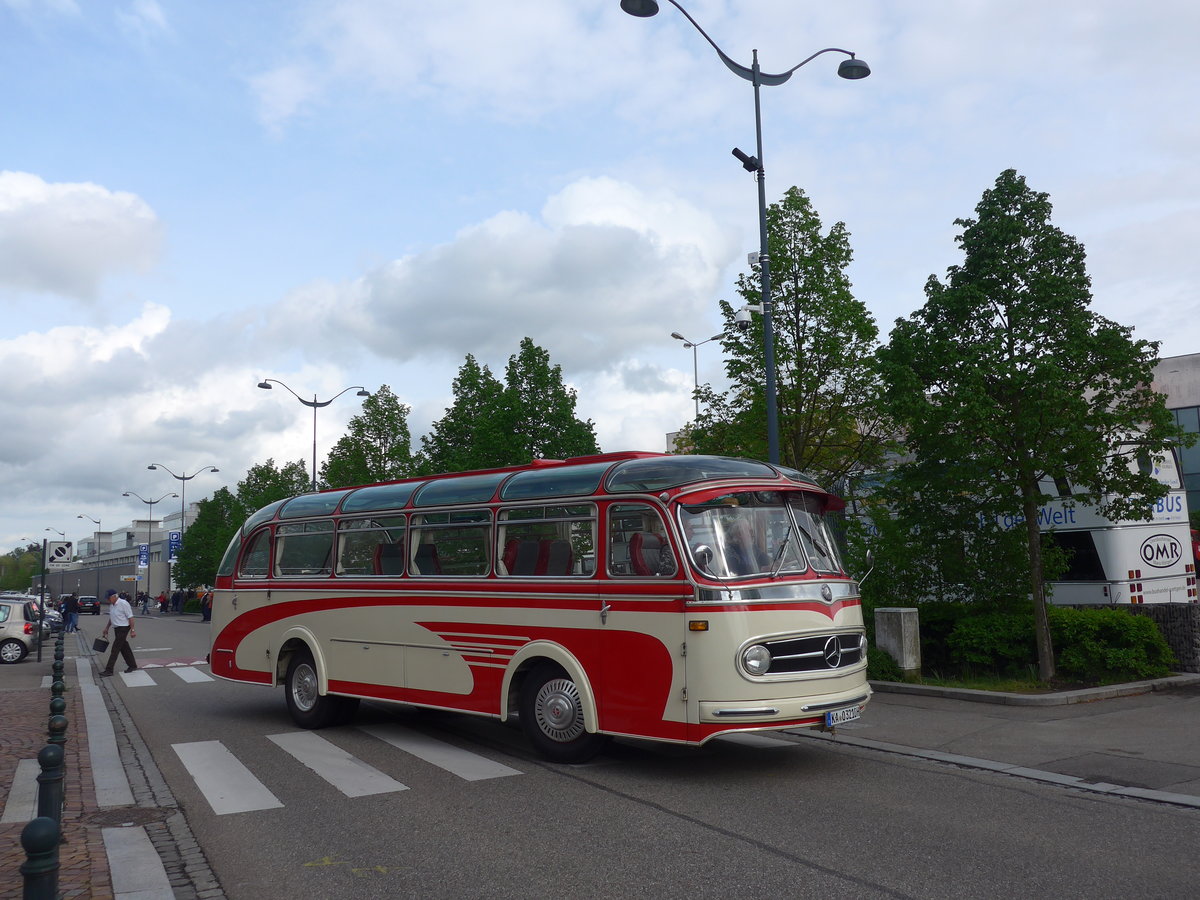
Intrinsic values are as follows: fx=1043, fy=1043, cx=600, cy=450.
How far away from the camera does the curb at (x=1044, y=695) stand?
1277 centimetres

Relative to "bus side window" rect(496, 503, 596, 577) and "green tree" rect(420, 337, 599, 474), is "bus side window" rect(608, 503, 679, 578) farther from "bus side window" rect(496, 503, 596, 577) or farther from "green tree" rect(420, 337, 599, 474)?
"green tree" rect(420, 337, 599, 474)

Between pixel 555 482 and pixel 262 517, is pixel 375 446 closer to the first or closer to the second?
pixel 262 517

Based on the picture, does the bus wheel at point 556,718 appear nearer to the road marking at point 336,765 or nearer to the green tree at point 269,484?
the road marking at point 336,765

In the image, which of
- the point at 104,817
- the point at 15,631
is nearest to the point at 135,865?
the point at 104,817

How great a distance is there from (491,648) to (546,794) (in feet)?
7.41

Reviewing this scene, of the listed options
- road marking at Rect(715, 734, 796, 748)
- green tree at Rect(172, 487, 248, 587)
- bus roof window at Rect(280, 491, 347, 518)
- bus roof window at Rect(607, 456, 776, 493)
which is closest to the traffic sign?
bus roof window at Rect(280, 491, 347, 518)

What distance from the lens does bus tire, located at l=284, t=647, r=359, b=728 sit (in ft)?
41.2

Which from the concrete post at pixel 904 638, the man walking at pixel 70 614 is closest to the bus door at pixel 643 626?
the concrete post at pixel 904 638

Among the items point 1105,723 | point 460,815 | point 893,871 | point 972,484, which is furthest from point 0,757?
point 972,484

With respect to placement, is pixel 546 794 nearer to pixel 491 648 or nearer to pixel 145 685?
pixel 491 648

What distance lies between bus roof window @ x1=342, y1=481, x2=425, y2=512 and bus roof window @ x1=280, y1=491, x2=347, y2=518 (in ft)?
1.05

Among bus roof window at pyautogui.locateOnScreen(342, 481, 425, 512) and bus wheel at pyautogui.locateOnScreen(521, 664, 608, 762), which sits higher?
bus roof window at pyautogui.locateOnScreen(342, 481, 425, 512)

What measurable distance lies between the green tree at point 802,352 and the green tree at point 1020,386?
2881mm

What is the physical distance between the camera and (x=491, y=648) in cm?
1048
